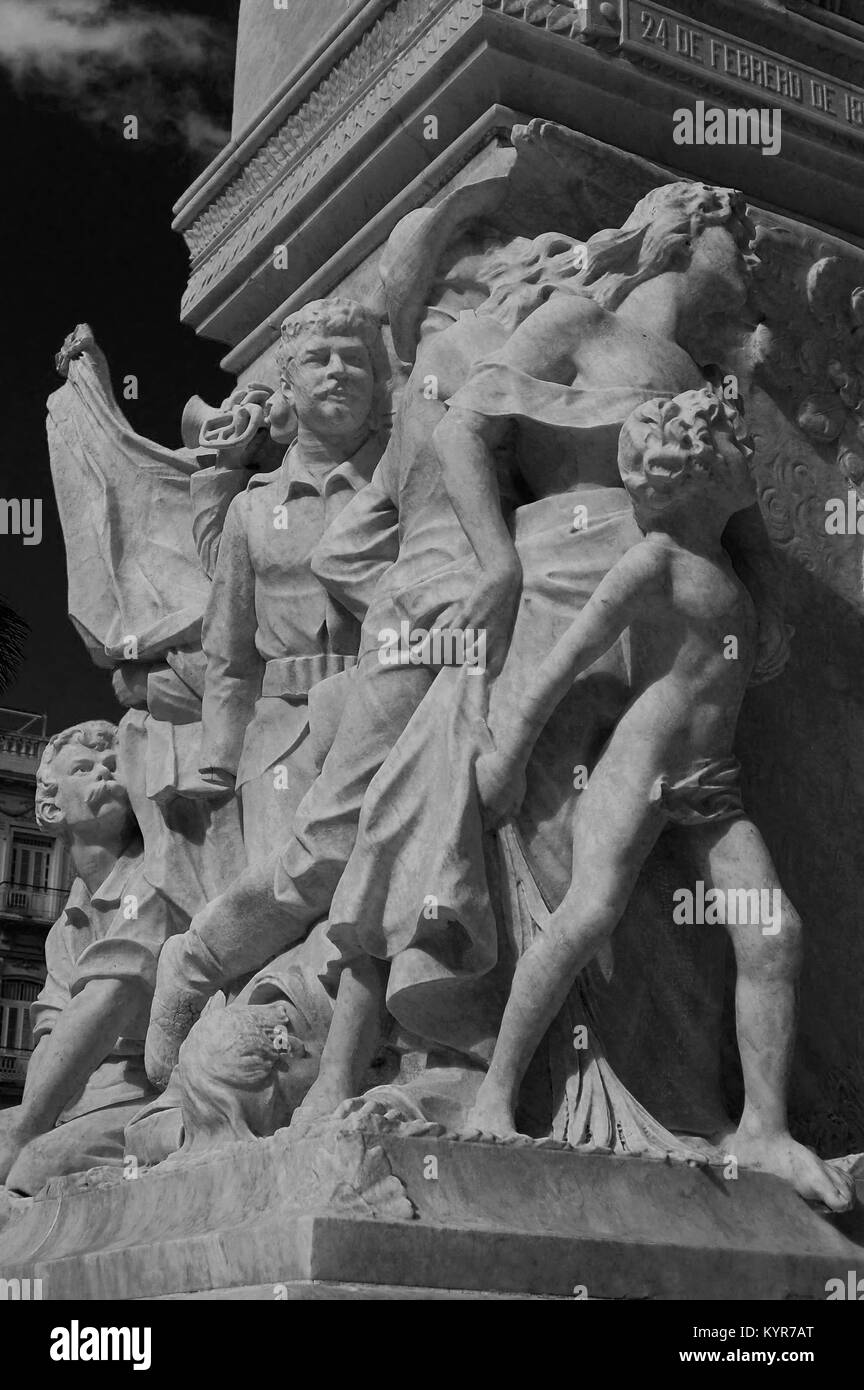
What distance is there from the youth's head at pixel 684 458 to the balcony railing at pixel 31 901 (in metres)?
24.5

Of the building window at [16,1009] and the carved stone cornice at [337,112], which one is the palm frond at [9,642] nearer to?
the building window at [16,1009]

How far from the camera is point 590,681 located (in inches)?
258

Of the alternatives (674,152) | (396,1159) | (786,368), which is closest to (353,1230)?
(396,1159)

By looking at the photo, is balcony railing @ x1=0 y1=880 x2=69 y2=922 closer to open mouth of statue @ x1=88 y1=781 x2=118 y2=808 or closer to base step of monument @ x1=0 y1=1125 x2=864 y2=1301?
open mouth of statue @ x1=88 y1=781 x2=118 y2=808

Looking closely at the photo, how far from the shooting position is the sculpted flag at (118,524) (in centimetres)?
880

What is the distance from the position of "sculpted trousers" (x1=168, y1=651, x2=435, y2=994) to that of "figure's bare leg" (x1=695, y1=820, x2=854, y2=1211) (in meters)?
1.04

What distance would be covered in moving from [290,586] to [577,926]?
2.10 meters

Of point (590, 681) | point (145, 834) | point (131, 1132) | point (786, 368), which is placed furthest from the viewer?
point (145, 834)

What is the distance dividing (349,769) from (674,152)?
2.82 m

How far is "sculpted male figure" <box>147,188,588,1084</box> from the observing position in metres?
6.78

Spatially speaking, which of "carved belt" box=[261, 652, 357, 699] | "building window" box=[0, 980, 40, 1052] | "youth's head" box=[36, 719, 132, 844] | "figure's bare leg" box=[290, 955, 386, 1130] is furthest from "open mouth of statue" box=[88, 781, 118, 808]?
"building window" box=[0, 980, 40, 1052]

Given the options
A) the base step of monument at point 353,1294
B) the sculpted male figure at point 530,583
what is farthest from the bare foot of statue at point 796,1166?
the base step of monument at point 353,1294
